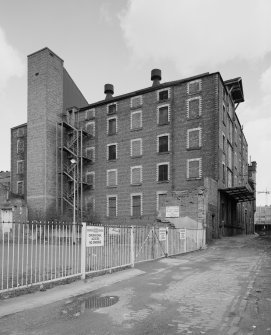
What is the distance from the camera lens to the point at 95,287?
9594mm

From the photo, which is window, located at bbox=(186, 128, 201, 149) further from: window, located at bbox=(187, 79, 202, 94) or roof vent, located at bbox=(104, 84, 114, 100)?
roof vent, located at bbox=(104, 84, 114, 100)

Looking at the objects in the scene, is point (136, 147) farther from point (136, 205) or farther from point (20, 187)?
point (20, 187)

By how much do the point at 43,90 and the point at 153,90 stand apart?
13.7m

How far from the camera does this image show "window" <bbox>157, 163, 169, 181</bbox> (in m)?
37.4

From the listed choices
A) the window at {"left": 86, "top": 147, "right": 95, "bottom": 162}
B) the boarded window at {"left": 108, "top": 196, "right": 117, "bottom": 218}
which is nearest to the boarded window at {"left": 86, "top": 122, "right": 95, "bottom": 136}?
the window at {"left": 86, "top": 147, "right": 95, "bottom": 162}

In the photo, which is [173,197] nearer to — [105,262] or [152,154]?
[152,154]

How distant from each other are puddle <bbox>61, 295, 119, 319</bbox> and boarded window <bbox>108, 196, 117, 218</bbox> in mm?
32287

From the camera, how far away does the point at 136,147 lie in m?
40.1

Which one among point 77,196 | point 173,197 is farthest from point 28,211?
point 173,197

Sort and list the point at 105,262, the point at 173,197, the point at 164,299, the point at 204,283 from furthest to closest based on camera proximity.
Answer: the point at 173,197 → the point at 105,262 → the point at 204,283 → the point at 164,299

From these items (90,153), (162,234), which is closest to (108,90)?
(90,153)

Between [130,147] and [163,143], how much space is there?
14.5 ft

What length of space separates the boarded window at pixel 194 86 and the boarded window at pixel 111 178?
13.1 metres

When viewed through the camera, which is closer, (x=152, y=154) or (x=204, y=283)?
(x=204, y=283)
